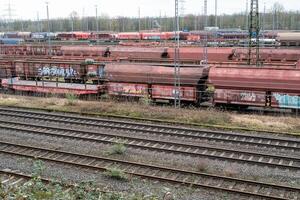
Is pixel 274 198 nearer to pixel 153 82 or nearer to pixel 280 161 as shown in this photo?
pixel 280 161

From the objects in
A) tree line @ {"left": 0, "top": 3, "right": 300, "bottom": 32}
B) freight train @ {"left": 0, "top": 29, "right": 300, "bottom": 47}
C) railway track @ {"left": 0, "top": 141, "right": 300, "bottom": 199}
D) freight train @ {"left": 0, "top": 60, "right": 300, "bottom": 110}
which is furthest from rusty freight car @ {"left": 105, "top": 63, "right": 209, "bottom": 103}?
tree line @ {"left": 0, "top": 3, "right": 300, "bottom": 32}

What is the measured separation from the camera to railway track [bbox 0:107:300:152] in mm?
17156

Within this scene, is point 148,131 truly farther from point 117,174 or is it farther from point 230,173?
point 230,173

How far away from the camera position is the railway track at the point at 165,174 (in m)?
12.2

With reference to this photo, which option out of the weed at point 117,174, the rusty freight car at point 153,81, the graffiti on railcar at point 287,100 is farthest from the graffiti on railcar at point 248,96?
the weed at point 117,174

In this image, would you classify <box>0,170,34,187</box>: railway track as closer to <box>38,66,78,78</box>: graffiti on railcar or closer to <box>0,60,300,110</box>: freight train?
<box>0,60,300,110</box>: freight train

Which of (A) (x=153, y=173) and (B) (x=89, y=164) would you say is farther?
(B) (x=89, y=164)

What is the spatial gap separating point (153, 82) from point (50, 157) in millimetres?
11706

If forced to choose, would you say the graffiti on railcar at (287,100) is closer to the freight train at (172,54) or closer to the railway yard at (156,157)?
the railway yard at (156,157)

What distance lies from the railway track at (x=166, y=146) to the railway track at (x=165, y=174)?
6.45ft

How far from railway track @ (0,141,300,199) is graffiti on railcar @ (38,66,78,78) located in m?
14.9

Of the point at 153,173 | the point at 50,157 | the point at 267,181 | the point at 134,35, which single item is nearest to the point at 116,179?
the point at 153,173

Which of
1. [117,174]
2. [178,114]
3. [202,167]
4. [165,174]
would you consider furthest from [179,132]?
[117,174]

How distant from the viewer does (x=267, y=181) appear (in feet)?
A: 43.1
